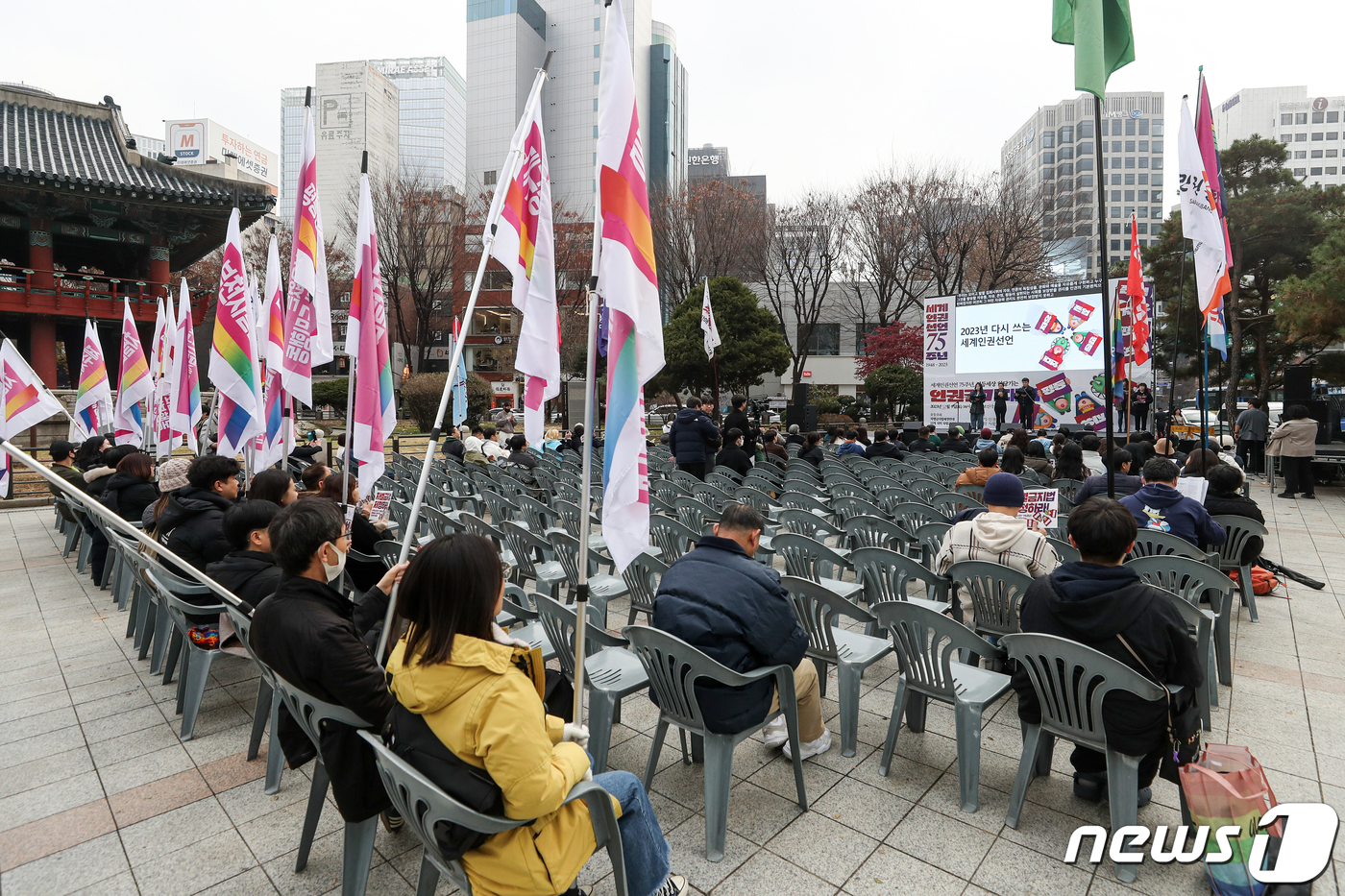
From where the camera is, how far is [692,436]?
10.1m

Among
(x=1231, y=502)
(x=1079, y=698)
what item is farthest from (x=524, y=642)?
(x=1231, y=502)

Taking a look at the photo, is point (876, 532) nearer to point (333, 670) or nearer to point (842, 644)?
point (842, 644)

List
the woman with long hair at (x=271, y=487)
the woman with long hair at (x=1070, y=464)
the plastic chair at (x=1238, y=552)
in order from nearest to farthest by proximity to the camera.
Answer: the woman with long hair at (x=271, y=487)
the plastic chair at (x=1238, y=552)
the woman with long hair at (x=1070, y=464)

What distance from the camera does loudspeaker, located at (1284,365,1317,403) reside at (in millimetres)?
13781

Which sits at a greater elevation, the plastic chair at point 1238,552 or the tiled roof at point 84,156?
the tiled roof at point 84,156

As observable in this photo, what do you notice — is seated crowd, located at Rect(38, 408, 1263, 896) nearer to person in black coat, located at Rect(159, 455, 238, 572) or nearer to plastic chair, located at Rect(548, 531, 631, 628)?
person in black coat, located at Rect(159, 455, 238, 572)

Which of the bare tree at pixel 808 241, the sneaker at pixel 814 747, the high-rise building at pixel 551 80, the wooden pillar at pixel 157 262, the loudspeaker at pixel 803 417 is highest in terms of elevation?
the high-rise building at pixel 551 80

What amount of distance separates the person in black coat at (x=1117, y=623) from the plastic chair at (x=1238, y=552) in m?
3.41

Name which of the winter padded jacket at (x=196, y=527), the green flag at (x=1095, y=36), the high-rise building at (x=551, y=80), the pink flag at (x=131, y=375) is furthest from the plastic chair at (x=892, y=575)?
the high-rise building at (x=551, y=80)

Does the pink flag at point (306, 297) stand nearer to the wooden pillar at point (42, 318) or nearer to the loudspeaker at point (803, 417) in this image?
the loudspeaker at point (803, 417)

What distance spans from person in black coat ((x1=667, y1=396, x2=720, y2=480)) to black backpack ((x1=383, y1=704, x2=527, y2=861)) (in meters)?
8.11

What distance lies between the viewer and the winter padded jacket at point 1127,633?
8.48 ft

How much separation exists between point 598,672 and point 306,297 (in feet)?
12.2

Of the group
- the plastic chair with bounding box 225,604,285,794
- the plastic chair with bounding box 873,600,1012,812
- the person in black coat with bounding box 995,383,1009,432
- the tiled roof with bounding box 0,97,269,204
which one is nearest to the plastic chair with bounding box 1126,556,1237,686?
the plastic chair with bounding box 873,600,1012,812
